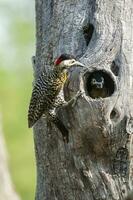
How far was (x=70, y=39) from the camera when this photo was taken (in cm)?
544

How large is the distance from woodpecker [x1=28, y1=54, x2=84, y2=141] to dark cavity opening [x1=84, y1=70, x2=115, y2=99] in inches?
8.1

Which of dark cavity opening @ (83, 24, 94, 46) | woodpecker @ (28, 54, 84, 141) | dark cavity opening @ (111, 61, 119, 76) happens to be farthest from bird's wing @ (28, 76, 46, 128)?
dark cavity opening @ (111, 61, 119, 76)

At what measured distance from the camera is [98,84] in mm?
5043

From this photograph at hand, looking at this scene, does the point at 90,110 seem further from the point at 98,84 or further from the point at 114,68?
the point at 114,68

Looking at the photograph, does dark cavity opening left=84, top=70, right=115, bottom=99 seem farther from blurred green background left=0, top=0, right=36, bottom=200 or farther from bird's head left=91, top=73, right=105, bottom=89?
blurred green background left=0, top=0, right=36, bottom=200

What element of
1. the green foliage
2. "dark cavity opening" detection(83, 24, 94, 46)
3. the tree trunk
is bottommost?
the green foliage

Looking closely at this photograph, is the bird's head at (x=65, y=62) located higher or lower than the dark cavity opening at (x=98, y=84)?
higher

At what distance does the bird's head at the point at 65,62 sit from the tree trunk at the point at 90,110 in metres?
0.06

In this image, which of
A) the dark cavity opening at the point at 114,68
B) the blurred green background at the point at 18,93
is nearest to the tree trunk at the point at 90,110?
the dark cavity opening at the point at 114,68

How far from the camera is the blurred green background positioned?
17781mm

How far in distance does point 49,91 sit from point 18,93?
15.1 m

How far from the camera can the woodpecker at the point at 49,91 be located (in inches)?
209

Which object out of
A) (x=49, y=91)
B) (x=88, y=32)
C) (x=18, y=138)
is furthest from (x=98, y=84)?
(x=18, y=138)

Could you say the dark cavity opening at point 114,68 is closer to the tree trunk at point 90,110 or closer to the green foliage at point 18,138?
the tree trunk at point 90,110
